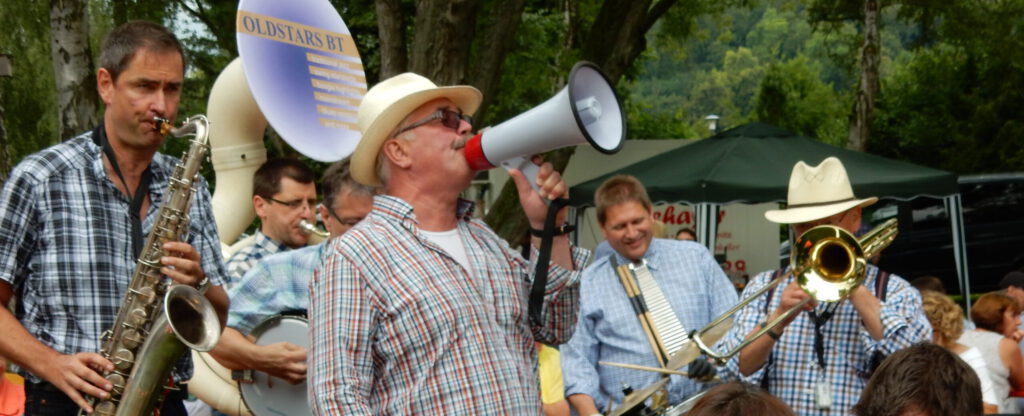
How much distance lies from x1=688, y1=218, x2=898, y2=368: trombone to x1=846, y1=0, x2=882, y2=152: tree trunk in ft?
54.2

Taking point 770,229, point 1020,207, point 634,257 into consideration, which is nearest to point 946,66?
point 1020,207

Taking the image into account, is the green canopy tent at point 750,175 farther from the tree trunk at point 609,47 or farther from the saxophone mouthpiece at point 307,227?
the saxophone mouthpiece at point 307,227

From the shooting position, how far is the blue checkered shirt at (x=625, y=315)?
17.4 feet

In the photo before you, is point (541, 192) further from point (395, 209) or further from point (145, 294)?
point (145, 294)

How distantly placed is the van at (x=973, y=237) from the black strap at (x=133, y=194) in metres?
15.8

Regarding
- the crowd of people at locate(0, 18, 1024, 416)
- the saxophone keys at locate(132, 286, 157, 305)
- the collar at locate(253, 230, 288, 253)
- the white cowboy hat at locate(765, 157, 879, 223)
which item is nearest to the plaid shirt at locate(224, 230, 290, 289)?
the collar at locate(253, 230, 288, 253)

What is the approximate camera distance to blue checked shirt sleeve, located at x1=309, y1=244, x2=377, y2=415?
10.2 feet

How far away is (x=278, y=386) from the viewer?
179 inches

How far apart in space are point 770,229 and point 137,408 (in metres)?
14.8

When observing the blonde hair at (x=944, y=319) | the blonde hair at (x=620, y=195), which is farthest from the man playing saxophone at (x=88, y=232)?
the blonde hair at (x=944, y=319)

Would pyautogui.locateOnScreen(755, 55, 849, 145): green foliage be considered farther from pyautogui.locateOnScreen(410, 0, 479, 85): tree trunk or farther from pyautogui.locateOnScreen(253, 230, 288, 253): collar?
pyautogui.locateOnScreen(253, 230, 288, 253): collar

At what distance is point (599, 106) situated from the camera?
3.12 metres

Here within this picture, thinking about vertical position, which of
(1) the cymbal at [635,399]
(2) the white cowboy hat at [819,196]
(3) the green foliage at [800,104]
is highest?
(3) the green foliage at [800,104]

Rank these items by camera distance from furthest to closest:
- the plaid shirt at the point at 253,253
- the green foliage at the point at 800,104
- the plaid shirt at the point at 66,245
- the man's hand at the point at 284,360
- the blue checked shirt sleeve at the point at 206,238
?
1. the green foliage at the point at 800,104
2. the plaid shirt at the point at 253,253
3. the man's hand at the point at 284,360
4. the blue checked shirt sleeve at the point at 206,238
5. the plaid shirt at the point at 66,245
